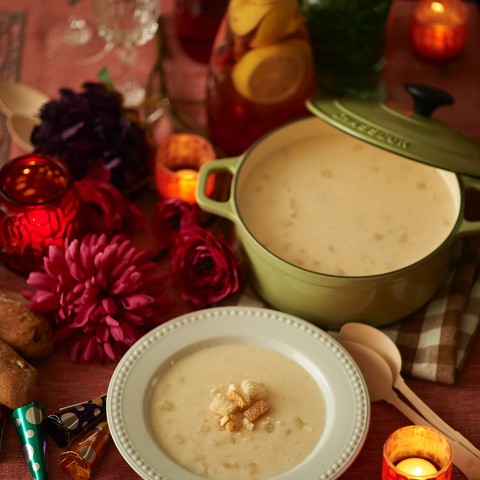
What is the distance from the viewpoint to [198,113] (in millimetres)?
1311

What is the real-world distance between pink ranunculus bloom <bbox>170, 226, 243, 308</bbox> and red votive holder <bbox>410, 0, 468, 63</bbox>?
0.54m

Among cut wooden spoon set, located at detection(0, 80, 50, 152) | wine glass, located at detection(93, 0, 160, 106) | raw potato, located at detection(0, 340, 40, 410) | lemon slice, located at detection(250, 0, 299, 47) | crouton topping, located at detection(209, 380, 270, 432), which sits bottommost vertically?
raw potato, located at detection(0, 340, 40, 410)

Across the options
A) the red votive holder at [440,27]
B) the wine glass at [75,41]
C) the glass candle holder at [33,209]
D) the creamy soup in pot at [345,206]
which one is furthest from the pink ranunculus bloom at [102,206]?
the red votive holder at [440,27]

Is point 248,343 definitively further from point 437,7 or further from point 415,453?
point 437,7

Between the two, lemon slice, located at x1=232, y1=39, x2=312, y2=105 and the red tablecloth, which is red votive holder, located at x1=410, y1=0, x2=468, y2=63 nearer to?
the red tablecloth

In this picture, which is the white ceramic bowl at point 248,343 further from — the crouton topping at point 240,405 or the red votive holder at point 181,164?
the red votive holder at point 181,164

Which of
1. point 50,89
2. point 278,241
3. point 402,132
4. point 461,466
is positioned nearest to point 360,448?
point 461,466

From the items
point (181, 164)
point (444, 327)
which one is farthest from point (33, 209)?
point (444, 327)

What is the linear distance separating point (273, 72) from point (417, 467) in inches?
20.4

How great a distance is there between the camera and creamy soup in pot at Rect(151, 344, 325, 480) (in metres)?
0.86

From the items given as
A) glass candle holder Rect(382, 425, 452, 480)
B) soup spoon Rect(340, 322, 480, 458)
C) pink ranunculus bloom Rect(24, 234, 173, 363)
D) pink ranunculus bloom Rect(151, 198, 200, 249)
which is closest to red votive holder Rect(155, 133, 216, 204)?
pink ranunculus bloom Rect(151, 198, 200, 249)

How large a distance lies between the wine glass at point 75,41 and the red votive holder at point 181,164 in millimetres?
329

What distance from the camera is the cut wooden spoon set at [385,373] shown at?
36.2 inches

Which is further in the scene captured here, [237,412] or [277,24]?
[277,24]
